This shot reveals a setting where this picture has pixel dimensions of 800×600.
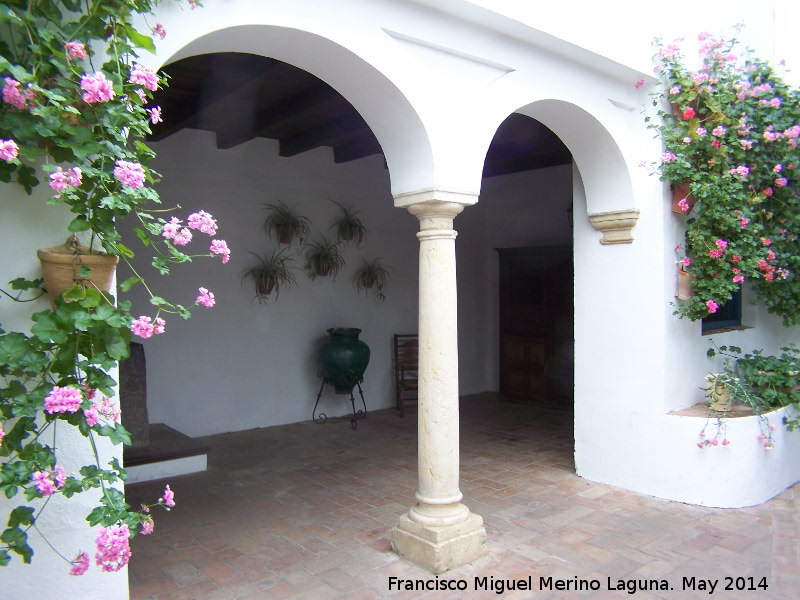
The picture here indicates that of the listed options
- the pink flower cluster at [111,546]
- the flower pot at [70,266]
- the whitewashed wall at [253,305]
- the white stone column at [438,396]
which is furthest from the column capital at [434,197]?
the whitewashed wall at [253,305]

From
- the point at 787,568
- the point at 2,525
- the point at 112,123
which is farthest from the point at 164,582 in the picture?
the point at 787,568

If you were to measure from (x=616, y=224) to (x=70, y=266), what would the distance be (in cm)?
399

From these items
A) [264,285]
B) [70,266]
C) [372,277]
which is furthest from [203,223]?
[372,277]

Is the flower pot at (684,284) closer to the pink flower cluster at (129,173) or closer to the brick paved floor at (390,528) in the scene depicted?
the brick paved floor at (390,528)

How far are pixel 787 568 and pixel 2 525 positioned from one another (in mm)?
3921

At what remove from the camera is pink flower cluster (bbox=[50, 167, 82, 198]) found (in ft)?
5.74

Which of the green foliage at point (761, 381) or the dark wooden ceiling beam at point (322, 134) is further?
the dark wooden ceiling beam at point (322, 134)

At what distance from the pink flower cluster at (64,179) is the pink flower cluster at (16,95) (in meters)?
0.21

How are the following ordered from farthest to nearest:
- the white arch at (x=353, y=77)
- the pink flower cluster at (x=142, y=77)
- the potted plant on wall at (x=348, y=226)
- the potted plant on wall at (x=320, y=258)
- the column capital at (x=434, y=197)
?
the potted plant on wall at (x=348, y=226) < the potted plant on wall at (x=320, y=258) < the column capital at (x=434, y=197) < the white arch at (x=353, y=77) < the pink flower cluster at (x=142, y=77)

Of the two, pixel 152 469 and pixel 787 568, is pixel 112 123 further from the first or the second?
pixel 787 568

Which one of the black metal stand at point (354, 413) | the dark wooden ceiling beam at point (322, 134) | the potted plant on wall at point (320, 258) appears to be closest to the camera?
the dark wooden ceiling beam at point (322, 134)

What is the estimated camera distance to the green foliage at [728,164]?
450 centimetres

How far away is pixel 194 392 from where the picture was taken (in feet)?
20.1

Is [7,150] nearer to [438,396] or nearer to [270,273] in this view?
[438,396]
